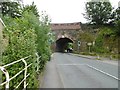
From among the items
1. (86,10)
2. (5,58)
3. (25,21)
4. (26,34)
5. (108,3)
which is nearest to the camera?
(5,58)

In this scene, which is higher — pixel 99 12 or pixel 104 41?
pixel 99 12

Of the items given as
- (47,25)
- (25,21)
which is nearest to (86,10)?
(47,25)

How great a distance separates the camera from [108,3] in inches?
2454

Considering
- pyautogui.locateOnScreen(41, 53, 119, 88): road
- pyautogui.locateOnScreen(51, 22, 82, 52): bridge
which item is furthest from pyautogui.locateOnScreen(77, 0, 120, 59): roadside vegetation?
pyautogui.locateOnScreen(41, 53, 119, 88): road

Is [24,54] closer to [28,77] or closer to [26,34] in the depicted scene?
[28,77]

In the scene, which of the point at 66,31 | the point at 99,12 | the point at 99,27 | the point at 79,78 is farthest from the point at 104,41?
the point at 79,78

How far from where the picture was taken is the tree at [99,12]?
62.1 m

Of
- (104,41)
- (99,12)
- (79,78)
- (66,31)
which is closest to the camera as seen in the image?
(79,78)

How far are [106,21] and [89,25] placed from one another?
4.92m

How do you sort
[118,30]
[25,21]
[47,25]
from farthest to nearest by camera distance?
[118,30] → [47,25] → [25,21]

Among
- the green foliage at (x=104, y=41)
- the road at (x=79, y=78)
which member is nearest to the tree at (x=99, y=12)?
the green foliage at (x=104, y=41)

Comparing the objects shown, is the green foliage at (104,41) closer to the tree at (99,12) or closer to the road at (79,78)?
the tree at (99,12)

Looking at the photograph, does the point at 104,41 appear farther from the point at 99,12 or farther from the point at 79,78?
the point at 79,78

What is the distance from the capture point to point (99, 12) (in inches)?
2477
